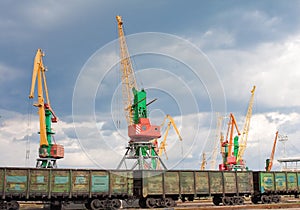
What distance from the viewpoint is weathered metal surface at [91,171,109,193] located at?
93.6 feet

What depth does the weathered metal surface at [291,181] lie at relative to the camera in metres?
38.7

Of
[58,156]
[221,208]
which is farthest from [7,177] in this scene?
[58,156]

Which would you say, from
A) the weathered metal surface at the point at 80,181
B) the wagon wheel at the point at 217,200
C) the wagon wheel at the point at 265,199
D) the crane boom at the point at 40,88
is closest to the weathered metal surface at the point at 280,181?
the wagon wheel at the point at 265,199

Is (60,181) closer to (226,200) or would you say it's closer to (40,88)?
(226,200)

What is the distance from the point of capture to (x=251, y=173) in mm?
36812

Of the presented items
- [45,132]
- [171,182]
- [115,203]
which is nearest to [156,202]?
[171,182]

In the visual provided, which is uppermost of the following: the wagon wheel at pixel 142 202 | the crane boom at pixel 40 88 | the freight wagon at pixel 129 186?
the crane boom at pixel 40 88

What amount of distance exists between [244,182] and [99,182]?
15.8 m

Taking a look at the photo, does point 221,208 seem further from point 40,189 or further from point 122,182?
point 40,189

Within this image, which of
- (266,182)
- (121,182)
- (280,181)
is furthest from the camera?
(280,181)

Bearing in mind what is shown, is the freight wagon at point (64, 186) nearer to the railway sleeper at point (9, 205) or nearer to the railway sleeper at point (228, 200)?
the railway sleeper at point (9, 205)

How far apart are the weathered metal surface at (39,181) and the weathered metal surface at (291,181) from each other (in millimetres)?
26734

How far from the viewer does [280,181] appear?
3797 centimetres

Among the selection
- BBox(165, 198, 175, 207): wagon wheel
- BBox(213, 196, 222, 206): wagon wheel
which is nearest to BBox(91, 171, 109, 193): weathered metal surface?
BBox(165, 198, 175, 207): wagon wheel
